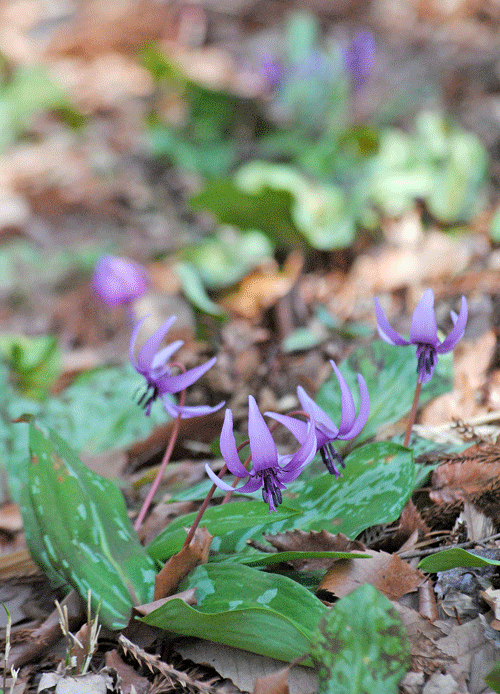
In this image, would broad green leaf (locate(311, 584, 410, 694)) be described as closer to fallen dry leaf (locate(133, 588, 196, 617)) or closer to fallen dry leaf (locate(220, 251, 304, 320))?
fallen dry leaf (locate(133, 588, 196, 617))

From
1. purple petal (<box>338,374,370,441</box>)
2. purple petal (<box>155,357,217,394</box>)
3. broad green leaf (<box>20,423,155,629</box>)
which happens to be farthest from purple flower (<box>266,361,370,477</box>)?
broad green leaf (<box>20,423,155,629</box>)

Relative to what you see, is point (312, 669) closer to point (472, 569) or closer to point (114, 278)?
point (472, 569)

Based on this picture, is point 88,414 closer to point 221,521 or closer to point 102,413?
point 102,413

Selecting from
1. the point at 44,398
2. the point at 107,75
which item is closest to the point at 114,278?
the point at 44,398

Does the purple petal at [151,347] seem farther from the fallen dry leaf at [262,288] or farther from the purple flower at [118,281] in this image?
the fallen dry leaf at [262,288]

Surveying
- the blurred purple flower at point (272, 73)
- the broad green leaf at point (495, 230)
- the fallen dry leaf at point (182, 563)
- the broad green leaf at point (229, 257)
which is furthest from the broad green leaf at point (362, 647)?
the blurred purple flower at point (272, 73)

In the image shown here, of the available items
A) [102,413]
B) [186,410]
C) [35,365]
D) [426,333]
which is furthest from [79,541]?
[35,365]
